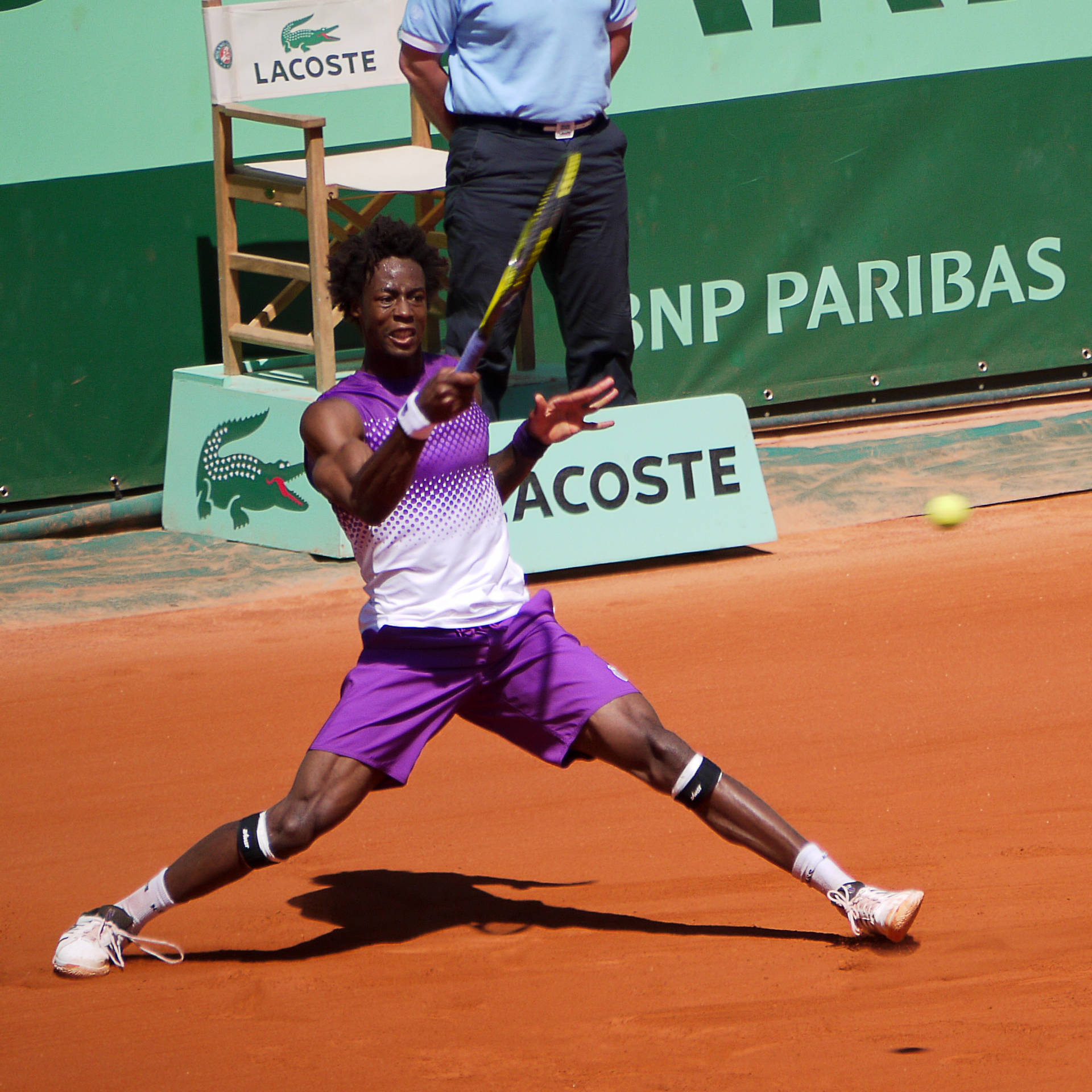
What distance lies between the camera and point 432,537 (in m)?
3.61

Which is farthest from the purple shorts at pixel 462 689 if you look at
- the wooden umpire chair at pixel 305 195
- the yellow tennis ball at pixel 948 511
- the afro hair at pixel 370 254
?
the yellow tennis ball at pixel 948 511

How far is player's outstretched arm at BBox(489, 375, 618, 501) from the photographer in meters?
3.77

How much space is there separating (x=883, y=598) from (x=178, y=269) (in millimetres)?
3568

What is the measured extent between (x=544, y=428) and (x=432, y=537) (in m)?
0.42

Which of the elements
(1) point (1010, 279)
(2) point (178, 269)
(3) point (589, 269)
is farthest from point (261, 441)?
(1) point (1010, 279)

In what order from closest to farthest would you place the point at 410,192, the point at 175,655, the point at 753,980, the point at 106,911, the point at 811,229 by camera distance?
the point at 753,980 → the point at 106,911 → the point at 175,655 → the point at 410,192 → the point at 811,229

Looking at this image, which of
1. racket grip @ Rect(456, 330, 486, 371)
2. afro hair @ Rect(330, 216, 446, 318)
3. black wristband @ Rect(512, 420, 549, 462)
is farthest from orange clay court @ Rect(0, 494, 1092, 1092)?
afro hair @ Rect(330, 216, 446, 318)

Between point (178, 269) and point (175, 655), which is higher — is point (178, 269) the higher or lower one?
the higher one

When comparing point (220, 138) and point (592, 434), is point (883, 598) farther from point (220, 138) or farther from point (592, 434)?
point (220, 138)

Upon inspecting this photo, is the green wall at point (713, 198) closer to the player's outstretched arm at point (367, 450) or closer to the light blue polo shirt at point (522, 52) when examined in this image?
the light blue polo shirt at point (522, 52)

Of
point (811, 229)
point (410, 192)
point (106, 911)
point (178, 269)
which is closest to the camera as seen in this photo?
point (106, 911)

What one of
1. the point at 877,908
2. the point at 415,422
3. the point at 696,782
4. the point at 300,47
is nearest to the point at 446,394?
the point at 415,422

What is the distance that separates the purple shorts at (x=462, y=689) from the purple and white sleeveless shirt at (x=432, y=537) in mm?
44

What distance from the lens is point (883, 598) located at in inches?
237
